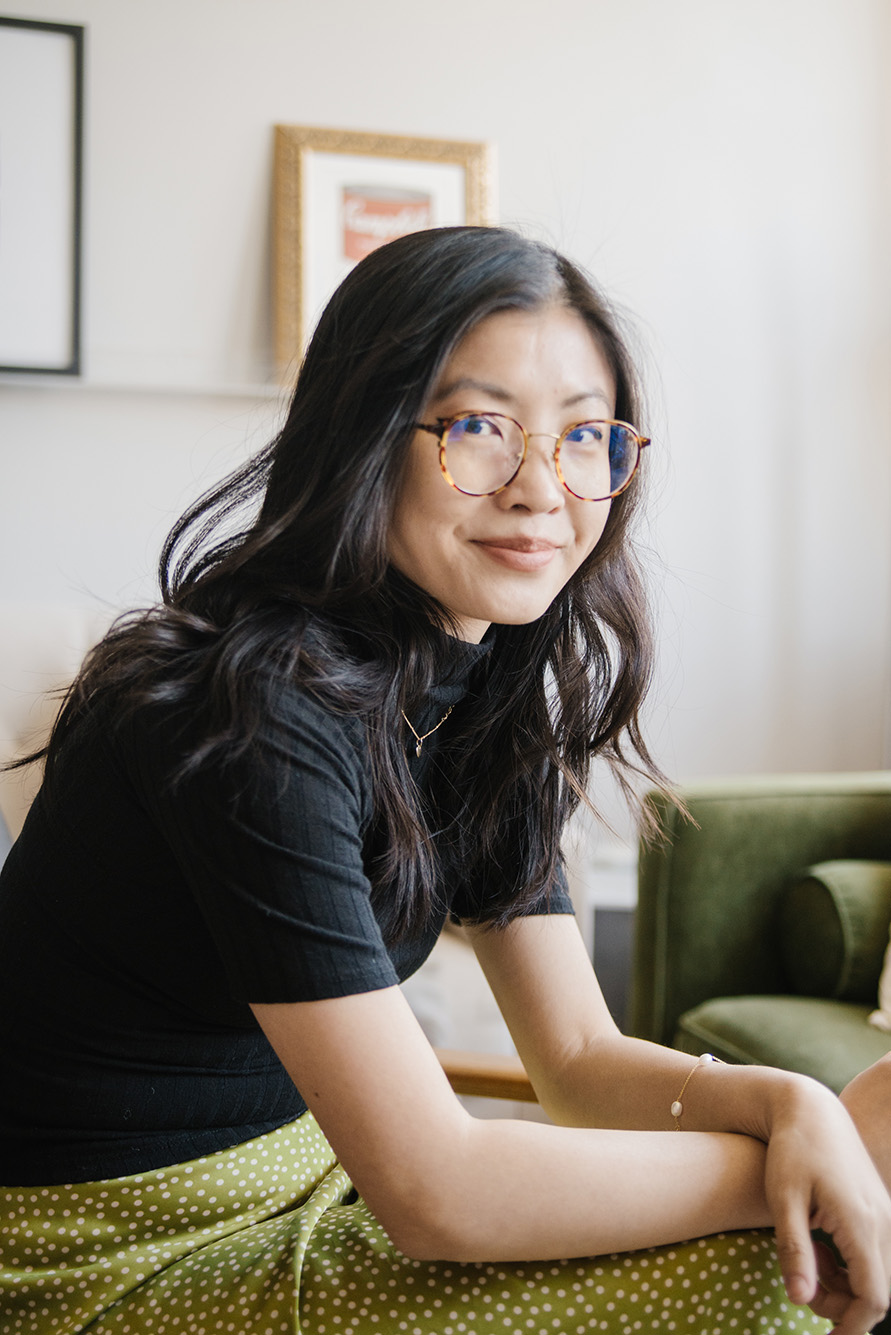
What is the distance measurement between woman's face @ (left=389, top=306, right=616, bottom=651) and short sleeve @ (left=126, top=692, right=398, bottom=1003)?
189 millimetres

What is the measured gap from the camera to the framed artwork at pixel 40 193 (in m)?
2.24

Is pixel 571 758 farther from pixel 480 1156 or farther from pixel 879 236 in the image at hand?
pixel 879 236

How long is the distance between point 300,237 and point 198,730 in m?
1.88

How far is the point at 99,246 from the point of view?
91.7 inches

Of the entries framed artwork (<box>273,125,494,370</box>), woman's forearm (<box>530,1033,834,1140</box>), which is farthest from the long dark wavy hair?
framed artwork (<box>273,125,494,370</box>)

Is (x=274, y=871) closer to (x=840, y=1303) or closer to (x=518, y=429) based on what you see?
(x=518, y=429)

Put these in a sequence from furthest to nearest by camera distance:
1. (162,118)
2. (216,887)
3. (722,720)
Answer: (722,720) < (162,118) < (216,887)

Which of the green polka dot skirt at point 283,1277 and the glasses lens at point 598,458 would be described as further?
the glasses lens at point 598,458

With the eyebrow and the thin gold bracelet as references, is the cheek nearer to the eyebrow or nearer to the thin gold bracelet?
the eyebrow

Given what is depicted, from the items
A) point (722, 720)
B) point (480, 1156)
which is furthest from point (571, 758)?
point (722, 720)

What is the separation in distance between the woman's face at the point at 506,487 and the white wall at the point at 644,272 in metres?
1.34

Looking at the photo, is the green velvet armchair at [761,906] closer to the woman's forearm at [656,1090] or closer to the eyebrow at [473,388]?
the woman's forearm at [656,1090]

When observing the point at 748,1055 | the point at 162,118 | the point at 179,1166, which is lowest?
the point at 748,1055

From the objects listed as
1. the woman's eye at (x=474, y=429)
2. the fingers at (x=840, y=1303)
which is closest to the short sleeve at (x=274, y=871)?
the woman's eye at (x=474, y=429)
